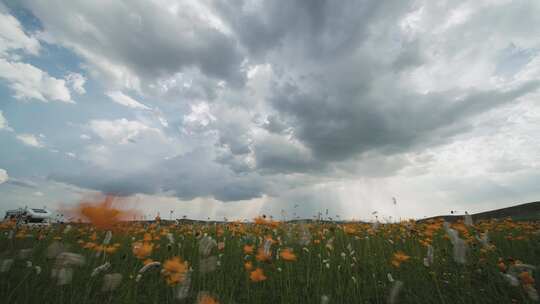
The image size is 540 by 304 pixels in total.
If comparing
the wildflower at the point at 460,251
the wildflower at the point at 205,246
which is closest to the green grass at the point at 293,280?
the wildflower at the point at 460,251

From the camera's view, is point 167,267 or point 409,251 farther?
point 409,251

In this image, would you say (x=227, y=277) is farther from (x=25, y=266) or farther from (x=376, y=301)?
(x=25, y=266)

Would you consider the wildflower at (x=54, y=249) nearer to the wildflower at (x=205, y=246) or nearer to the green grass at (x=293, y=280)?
the green grass at (x=293, y=280)

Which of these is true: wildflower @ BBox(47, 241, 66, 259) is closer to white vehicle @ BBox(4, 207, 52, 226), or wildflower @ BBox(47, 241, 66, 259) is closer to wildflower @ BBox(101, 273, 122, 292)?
wildflower @ BBox(101, 273, 122, 292)

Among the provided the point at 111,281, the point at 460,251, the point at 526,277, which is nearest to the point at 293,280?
the point at 460,251

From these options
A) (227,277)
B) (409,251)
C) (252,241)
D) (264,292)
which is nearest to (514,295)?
(409,251)

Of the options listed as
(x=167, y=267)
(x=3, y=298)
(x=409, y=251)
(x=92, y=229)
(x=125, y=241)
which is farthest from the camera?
(x=92, y=229)

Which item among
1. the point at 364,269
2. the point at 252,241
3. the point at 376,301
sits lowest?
the point at 376,301

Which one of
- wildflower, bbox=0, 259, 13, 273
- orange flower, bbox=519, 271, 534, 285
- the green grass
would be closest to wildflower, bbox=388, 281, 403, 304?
the green grass

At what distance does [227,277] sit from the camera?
4.00m

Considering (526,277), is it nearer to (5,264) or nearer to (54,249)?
(54,249)

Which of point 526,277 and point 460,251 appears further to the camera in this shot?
point 526,277

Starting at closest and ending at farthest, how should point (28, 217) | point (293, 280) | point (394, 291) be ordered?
1. point (394, 291)
2. point (293, 280)
3. point (28, 217)

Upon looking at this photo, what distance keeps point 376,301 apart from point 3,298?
171 inches
